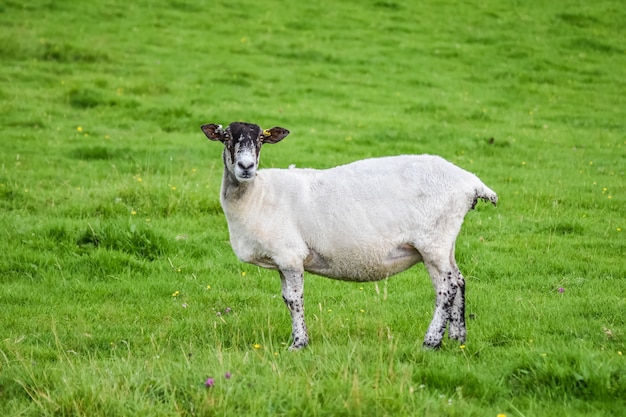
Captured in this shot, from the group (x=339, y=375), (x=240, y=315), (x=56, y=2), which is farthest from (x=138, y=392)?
(x=56, y=2)

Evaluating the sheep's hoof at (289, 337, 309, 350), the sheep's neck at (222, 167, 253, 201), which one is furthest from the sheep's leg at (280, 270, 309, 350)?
the sheep's neck at (222, 167, 253, 201)

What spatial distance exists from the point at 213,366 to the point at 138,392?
708mm

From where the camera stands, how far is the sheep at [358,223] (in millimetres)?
6895

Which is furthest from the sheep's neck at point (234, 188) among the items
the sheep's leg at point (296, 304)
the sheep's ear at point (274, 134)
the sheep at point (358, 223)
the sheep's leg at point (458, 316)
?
the sheep's leg at point (458, 316)

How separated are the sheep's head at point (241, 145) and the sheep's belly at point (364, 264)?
3.52 ft

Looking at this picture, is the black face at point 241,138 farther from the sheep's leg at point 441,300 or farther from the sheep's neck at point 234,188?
the sheep's leg at point 441,300

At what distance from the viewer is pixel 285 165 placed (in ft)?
50.4

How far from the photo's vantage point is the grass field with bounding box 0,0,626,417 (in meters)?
5.55

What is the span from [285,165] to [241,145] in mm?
8643

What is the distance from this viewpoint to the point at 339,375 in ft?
17.3

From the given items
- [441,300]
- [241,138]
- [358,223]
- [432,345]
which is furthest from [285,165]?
[432,345]

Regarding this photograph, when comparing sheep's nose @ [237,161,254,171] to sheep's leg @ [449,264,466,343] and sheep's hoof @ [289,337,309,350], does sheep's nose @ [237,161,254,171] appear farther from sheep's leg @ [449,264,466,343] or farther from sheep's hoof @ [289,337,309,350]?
sheep's leg @ [449,264,466,343]

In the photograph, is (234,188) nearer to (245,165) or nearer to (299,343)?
(245,165)

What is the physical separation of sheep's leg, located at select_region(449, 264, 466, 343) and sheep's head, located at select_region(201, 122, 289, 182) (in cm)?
218
